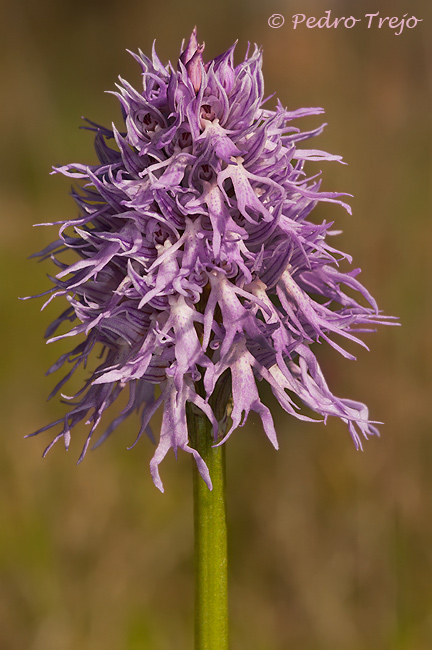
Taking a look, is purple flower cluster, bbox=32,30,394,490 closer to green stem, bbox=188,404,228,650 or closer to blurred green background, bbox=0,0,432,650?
green stem, bbox=188,404,228,650

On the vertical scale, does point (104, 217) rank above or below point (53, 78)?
below

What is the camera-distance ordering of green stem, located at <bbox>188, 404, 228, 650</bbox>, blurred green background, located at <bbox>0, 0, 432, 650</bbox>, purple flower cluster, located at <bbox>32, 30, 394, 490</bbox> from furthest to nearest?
blurred green background, located at <bbox>0, 0, 432, 650</bbox> → green stem, located at <bbox>188, 404, 228, 650</bbox> → purple flower cluster, located at <bbox>32, 30, 394, 490</bbox>

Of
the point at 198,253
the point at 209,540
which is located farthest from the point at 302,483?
the point at 198,253

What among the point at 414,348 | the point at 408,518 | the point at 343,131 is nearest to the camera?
the point at 408,518

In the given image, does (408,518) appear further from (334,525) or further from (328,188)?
(328,188)

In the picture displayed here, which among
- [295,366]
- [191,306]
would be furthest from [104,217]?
[295,366]

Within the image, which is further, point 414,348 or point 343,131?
point 343,131

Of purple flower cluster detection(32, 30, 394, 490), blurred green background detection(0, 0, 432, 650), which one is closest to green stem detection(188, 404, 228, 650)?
purple flower cluster detection(32, 30, 394, 490)
